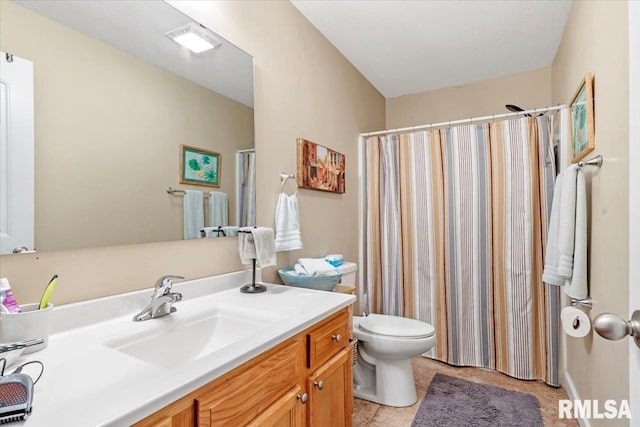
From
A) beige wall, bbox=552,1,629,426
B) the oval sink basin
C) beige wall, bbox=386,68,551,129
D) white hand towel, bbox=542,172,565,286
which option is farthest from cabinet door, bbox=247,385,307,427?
beige wall, bbox=386,68,551,129

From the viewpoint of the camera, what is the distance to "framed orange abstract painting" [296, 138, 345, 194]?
1978 mm

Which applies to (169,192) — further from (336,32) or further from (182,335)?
(336,32)

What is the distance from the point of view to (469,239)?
2.38m

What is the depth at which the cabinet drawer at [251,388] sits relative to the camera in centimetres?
75

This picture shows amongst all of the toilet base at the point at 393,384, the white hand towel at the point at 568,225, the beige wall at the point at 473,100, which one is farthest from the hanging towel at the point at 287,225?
the beige wall at the point at 473,100

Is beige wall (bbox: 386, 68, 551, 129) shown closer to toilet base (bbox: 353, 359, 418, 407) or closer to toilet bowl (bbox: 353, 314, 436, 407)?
toilet bowl (bbox: 353, 314, 436, 407)

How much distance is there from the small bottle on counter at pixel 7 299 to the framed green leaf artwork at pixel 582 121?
2.12 m

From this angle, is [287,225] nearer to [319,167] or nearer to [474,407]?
[319,167]

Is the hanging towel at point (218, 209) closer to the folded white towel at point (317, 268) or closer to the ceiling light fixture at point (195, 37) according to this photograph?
the folded white towel at point (317, 268)

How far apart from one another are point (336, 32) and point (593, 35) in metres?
1.41

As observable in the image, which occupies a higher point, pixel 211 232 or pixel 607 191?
pixel 607 191

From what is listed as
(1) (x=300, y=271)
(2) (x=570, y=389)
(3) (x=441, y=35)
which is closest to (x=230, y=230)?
(1) (x=300, y=271)

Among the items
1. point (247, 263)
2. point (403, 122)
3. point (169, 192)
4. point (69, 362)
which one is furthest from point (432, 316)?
point (69, 362)

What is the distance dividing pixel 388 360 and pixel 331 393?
77cm
